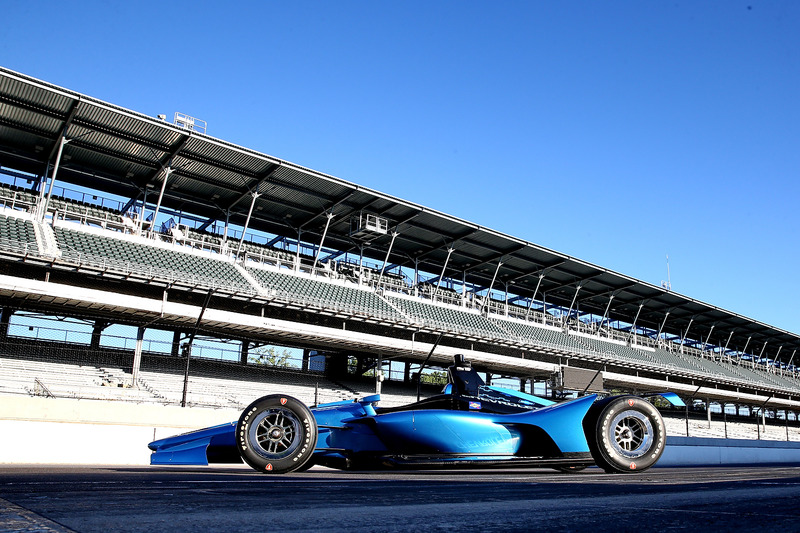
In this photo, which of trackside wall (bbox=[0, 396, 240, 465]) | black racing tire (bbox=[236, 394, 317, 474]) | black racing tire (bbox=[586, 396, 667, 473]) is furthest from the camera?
trackside wall (bbox=[0, 396, 240, 465])

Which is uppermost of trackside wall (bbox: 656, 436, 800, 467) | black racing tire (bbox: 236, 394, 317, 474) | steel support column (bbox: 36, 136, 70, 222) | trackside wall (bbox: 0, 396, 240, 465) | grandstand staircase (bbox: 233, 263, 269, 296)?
steel support column (bbox: 36, 136, 70, 222)

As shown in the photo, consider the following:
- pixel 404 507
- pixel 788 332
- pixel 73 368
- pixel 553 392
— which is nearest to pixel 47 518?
pixel 404 507

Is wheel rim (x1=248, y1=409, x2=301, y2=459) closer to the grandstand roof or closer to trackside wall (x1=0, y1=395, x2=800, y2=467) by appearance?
trackside wall (x1=0, y1=395, x2=800, y2=467)

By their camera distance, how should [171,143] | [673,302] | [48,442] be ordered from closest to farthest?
[48,442] < [171,143] < [673,302]

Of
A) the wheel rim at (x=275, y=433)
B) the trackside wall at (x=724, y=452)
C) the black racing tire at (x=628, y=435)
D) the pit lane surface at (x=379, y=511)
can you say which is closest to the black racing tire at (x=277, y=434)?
the wheel rim at (x=275, y=433)

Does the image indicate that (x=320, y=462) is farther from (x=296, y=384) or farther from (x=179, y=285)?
(x=296, y=384)

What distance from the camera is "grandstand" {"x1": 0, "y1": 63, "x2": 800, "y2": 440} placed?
2116cm

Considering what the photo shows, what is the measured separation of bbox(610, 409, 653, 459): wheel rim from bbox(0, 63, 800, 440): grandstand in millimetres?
12186

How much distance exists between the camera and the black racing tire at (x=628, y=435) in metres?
5.27

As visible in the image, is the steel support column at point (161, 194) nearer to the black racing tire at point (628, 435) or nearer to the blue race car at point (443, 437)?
the blue race car at point (443, 437)

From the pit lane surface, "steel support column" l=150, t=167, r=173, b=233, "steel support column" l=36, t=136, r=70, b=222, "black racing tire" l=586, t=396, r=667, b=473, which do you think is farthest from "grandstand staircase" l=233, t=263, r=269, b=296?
the pit lane surface

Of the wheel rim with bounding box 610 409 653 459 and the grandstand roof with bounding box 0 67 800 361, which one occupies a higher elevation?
the grandstand roof with bounding box 0 67 800 361

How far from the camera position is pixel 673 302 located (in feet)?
150

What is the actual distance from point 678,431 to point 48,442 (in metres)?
35.0
